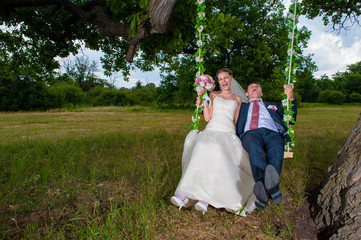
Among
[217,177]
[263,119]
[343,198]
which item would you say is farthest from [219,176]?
[343,198]

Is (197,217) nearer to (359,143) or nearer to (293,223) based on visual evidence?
(293,223)

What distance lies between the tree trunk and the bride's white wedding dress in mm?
834

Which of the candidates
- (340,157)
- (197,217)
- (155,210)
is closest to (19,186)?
(155,210)

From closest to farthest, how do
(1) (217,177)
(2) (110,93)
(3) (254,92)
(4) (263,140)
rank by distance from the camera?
(1) (217,177)
(4) (263,140)
(3) (254,92)
(2) (110,93)

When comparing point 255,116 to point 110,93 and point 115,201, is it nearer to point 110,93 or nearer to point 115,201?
point 115,201

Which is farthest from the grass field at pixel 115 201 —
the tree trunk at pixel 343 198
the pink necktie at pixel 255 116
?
the pink necktie at pixel 255 116

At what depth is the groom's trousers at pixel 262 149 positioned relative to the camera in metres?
2.81

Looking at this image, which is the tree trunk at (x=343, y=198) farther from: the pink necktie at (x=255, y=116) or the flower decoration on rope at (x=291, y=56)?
the pink necktie at (x=255, y=116)

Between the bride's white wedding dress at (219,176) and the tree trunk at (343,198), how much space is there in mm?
834

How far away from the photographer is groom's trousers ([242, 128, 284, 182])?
2.81 metres

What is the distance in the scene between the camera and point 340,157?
2889 mm

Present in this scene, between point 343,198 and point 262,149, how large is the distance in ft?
3.15

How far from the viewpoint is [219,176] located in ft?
9.78

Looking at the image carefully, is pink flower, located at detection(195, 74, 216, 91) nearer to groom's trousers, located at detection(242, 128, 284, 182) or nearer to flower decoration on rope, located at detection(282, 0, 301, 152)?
groom's trousers, located at detection(242, 128, 284, 182)
